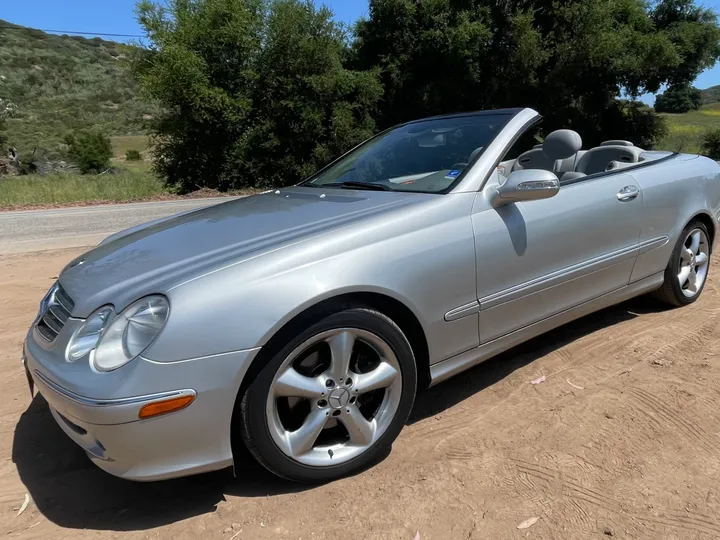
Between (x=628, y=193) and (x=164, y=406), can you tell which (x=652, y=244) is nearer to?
(x=628, y=193)

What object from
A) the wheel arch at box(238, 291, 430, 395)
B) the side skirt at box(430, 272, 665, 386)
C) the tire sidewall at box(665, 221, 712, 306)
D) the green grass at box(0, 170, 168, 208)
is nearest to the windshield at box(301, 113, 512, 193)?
the wheel arch at box(238, 291, 430, 395)

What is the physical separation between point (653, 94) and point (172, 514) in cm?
2976

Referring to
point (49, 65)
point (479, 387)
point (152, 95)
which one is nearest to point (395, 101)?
point (152, 95)

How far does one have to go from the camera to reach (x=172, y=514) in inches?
89.4

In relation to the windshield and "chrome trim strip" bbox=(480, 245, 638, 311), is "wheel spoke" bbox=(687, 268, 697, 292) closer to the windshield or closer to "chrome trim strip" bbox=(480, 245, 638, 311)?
"chrome trim strip" bbox=(480, 245, 638, 311)

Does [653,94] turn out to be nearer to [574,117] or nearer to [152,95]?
[574,117]

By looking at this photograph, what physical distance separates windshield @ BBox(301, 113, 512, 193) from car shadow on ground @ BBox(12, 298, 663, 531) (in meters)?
1.19

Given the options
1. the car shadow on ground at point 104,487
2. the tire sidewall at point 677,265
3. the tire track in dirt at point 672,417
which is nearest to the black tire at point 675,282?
the tire sidewall at point 677,265

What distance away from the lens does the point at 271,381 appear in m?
Answer: 2.17

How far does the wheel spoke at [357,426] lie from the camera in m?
2.40

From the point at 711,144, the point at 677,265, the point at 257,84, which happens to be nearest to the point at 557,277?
the point at 677,265

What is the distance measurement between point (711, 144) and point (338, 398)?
3244 cm

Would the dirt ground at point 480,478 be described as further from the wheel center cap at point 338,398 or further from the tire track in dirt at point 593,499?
the wheel center cap at point 338,398

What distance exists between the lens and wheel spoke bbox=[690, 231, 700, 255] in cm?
418
